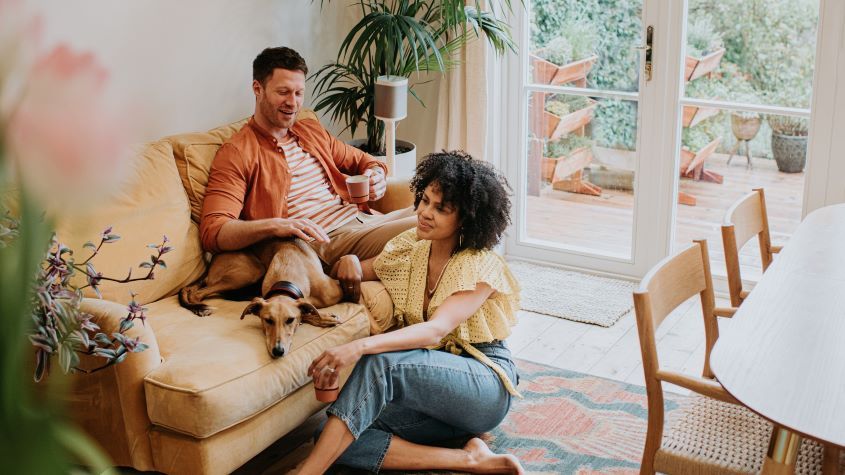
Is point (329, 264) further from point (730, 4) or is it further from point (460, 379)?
point (730, 4)

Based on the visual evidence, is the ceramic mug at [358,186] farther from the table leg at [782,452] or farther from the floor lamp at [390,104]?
the table leg at [782,452]

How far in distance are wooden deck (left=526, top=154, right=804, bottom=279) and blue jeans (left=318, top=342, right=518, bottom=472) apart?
5.64 ft

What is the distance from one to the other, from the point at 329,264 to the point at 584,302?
1.30m

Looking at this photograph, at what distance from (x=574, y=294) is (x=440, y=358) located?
5.43ft

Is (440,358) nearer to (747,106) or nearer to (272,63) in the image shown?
(272,63)

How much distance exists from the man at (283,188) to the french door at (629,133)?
4.18 feet

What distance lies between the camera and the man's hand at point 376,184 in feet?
10.3

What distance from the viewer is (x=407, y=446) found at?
8.14 feet

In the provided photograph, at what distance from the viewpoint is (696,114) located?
3.87 meters

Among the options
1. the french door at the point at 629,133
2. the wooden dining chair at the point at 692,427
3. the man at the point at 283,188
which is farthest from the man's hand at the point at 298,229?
the french door at the point at 629,133

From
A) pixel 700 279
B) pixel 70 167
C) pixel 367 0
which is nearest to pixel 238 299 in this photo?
pixel 700 279

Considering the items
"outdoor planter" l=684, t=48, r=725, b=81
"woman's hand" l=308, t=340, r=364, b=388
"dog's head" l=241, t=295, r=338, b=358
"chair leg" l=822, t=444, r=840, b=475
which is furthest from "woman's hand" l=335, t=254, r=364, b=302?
"outdoor planter" l=684, t=48, r=725, b=81

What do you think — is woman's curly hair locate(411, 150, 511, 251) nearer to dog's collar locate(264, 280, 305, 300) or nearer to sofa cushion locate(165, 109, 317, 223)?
dog's collar locate(264, 280, 305, 300)

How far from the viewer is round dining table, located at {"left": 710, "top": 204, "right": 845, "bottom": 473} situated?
4.78ft
